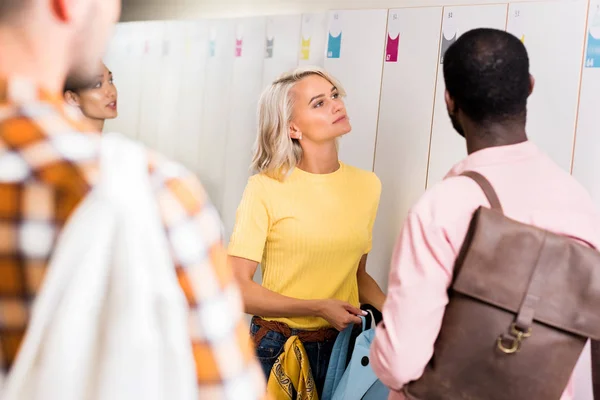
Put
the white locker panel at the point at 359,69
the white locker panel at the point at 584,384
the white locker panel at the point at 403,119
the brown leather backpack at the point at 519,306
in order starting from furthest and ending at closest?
the white locker panel at the point at 359,69 → the white locker panel at the point at 403,119 → the white locker panel at the point at 584,384 → the brown leather backpack at the point at 519,306

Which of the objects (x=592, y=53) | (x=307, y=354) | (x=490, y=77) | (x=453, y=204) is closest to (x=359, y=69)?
(x=592, y=53)

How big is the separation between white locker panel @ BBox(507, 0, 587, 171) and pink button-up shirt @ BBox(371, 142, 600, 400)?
0.87m

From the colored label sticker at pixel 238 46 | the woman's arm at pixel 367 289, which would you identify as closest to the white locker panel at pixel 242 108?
the colored label sticker at pixel 238 46

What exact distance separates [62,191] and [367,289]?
1804 millimetres

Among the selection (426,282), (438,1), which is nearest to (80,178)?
(426,282)

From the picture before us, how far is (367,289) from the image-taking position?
7.25 ft

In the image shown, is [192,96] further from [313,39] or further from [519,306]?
[519,306]

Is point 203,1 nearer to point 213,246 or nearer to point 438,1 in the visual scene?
point 438,1

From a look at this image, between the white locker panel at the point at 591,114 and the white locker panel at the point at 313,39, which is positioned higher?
the white locker panel at the point at 313,39

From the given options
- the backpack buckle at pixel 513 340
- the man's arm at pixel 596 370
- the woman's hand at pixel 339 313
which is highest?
the backpack buckle at pixel 513 340

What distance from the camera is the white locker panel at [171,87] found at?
2.99 meters

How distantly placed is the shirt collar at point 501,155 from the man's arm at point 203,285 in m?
0.79

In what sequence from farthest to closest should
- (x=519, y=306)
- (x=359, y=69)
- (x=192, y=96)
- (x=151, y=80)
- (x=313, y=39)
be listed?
(x=151, y=80), (x=192, y=96), (x=313, y=39), (x=359, y=69), (x=519, y=306)

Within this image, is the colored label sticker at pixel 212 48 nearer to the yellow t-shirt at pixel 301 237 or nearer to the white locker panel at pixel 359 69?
the white locker panel at pixel 359 69
